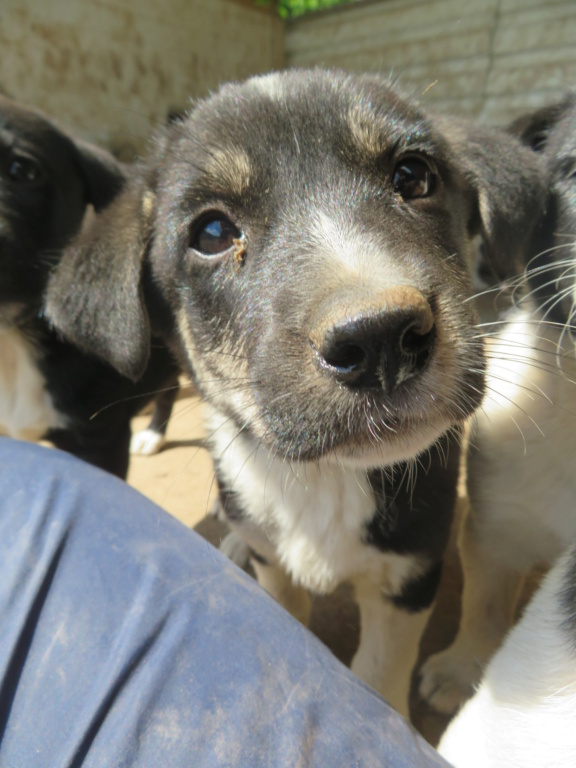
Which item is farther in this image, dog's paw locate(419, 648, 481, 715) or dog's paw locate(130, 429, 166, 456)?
dog's paw locate(130, 429, 166, 456)

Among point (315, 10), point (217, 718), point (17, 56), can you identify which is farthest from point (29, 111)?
point (315, 10)

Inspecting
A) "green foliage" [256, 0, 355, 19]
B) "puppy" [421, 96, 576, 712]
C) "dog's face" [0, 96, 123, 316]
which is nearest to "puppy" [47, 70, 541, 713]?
"puppy" [421, 96, 576, 712]

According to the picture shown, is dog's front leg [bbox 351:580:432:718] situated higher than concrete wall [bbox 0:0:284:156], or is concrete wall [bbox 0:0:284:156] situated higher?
concrete wall [bbox 0:0:284:156]

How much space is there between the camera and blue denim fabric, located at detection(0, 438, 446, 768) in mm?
1123

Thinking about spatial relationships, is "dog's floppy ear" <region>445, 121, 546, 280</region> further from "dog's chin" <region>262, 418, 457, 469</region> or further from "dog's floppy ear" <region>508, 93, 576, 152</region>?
"dog's chin" <region>262, 418, 457, 469</region>

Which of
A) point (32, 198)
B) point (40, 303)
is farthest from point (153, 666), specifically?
point (32, 198)

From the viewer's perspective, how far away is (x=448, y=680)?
2020 millimetres

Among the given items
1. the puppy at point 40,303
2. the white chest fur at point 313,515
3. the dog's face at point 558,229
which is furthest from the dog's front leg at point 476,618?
the puppy at point 40,303

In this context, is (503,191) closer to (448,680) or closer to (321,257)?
(321,257)

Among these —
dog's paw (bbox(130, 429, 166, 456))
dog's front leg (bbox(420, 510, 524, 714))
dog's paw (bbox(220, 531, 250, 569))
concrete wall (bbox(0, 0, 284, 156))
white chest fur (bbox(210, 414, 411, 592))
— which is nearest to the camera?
white chest fur (bbox(210, 414, 411, 592))

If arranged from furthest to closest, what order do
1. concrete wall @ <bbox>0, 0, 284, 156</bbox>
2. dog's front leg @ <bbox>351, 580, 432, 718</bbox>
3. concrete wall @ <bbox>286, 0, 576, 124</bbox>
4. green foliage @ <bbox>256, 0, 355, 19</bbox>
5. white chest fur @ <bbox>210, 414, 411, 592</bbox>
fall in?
1. green foliage @ <bbox>256, 0, 355, 19</bbox>
2. concrete wall @ <bbox>0, 0, 284, 156</bbox>
3. concrete wall @ <bbox>286, 0, 576, 124</bbox>
4. dog's front leg @ <bbox>351, 580, 432, 718</bbox>
5. white chest fur @ <bbox>210, 414, 411, 592</bbox>

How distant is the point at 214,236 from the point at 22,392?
1.23 m

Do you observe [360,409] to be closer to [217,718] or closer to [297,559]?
[217,718]

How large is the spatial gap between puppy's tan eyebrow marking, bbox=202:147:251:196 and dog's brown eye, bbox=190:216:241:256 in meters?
0.09
